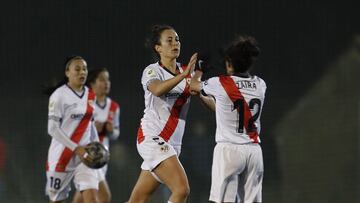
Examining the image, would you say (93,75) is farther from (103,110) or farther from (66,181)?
(66,181)

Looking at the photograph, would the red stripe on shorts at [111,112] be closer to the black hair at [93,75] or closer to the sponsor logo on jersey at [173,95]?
the black hair at [93,75]

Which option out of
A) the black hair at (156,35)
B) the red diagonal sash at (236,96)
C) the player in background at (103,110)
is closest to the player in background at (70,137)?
the player in background at (103,110)

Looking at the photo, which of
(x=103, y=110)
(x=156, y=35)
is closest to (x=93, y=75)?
(x=103, y=110)

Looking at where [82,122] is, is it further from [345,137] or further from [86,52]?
[345,137]

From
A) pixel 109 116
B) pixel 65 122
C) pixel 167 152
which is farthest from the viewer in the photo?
pixel 109 116

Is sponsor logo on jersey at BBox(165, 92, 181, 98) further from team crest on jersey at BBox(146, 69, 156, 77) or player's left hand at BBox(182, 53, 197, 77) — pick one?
player's left hand at BBox(182, 53, 197, 77)

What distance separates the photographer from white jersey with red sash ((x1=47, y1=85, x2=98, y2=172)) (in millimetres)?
8680

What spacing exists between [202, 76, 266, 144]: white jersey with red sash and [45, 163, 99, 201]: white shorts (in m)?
2.53

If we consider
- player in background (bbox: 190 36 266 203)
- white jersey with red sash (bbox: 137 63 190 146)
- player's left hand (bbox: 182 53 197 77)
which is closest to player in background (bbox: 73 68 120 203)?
white jersey with red sash (bbox: 137 63 190 146)

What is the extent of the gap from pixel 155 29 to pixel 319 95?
5347mm

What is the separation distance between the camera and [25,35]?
12.3 metres

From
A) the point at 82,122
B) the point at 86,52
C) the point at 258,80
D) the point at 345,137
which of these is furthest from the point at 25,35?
the point at 258,80

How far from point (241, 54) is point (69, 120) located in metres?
2.86

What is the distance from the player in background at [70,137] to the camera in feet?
28.2
